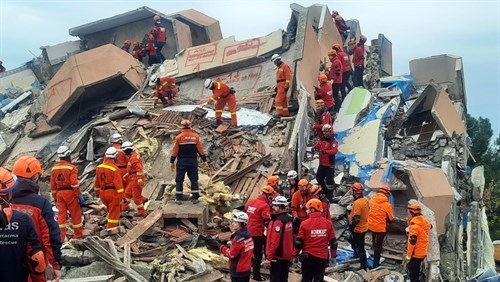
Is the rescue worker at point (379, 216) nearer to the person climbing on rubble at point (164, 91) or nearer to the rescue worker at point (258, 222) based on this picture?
the rescue worker at point (258, 222)

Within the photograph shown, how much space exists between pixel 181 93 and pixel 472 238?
31.6ft

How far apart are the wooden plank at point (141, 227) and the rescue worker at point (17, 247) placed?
12.3 ft

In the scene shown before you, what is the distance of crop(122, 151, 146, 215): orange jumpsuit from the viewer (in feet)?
28.7

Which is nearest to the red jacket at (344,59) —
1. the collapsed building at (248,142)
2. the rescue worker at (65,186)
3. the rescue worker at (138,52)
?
the collapsed building at (248,142)

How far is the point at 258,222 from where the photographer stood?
7.32m

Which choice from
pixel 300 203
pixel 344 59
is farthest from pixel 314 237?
pixel 344 59

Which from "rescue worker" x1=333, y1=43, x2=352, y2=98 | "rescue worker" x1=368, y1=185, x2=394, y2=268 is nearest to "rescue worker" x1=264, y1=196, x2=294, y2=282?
"rescue worker" x1=368, y1=185, x2=394, y2=268

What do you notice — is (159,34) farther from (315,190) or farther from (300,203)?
(315,190)

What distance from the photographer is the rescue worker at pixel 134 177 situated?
28.7ft

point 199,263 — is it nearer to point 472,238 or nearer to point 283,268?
point 283,268

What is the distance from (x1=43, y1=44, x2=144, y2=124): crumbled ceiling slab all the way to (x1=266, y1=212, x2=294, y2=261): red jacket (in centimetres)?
951

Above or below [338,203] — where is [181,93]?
above

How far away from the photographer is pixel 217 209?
376 inches

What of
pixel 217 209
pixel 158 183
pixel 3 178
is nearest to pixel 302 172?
pixel 217 209
